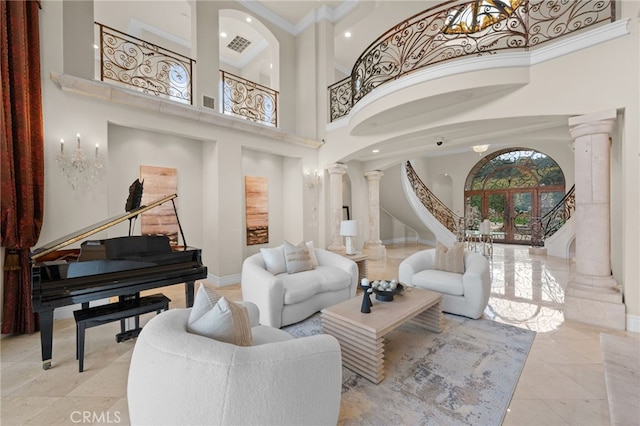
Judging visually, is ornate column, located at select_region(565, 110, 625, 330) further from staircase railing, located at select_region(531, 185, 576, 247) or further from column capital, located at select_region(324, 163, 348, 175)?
staircase railing, located at select_region(531, 185, 576, 247)

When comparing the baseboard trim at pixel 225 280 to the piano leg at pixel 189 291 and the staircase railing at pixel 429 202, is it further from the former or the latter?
the staircase railing at pixel 429 202

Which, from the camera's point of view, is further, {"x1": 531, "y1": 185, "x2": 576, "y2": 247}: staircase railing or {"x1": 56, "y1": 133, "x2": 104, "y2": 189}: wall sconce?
{"x1": 531, "y1": 185, "x2": 576, "y2": 247}: staircase railing

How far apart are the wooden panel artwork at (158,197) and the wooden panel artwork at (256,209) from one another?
1.44m

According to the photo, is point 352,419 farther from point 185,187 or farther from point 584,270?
point 185,187

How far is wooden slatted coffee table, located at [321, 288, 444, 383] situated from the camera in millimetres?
2189

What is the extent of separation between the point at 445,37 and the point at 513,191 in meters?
8.25

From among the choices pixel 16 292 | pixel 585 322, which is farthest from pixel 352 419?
pixel 16 292

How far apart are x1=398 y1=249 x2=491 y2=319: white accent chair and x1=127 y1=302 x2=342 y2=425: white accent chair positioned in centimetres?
259

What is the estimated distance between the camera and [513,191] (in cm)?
1058

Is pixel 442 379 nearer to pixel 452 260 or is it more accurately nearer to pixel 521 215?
pixel 452 260

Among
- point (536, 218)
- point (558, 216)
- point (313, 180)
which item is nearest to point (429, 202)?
point (536, 218)

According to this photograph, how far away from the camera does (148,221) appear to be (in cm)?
476

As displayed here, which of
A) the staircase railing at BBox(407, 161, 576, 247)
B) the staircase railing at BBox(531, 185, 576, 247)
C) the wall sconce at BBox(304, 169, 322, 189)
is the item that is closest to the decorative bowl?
the wall sconce at BBox(304, 169, 322, 189)

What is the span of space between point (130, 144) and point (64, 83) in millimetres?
1232
